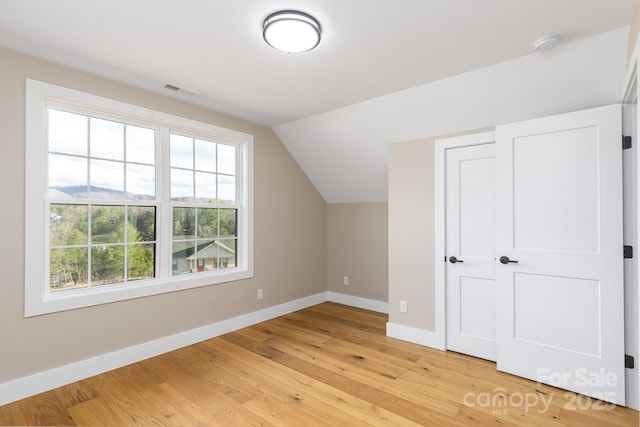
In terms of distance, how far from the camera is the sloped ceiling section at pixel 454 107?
231 centimetres

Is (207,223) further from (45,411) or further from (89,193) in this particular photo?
(45,411)

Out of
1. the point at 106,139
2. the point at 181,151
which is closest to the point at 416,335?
the point at 181,151

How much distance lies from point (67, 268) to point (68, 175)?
774mm

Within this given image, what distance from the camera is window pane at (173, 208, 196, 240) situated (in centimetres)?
335

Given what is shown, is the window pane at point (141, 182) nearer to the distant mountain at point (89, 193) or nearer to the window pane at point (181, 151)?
the distant mountain at point (89, 193)

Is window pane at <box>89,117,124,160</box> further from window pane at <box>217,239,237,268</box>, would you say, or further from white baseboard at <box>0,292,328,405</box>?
white baseboard at <box>0,292,328,405</box>

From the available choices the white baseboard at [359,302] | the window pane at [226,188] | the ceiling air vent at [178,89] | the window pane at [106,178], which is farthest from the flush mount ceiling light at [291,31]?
the white baseboard at [359,302]

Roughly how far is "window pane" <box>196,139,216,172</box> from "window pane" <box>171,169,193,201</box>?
17cm

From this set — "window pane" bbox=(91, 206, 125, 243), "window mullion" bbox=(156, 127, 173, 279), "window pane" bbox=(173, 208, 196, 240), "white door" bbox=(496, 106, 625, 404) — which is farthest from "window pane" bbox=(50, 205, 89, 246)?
"white door" bbox=(496, 106, 625, 404)

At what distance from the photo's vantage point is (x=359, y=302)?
4715 millimetres

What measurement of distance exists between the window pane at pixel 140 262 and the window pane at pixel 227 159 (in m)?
1.20

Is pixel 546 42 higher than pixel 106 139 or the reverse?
higher

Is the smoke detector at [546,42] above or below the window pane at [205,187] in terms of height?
above

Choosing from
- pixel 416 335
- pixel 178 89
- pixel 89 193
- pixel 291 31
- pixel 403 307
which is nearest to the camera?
pixel 291 31
